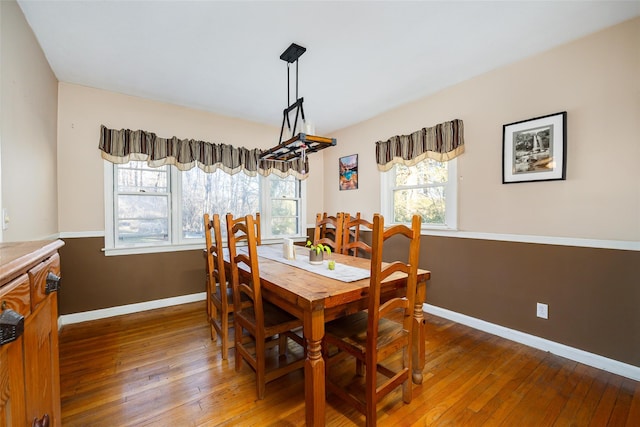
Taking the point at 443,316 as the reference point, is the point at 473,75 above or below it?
above

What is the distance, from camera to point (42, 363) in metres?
0.95

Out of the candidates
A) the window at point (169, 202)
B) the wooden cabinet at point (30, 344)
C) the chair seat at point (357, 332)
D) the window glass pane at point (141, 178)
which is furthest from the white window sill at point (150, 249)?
the chair seat at point (357, 332)

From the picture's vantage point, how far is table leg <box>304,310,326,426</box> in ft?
4.36

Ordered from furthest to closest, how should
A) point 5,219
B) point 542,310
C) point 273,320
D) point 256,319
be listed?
point 542,310 → point 273,320 → point 256,319 → point 5,219

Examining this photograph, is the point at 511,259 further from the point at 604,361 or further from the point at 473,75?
the point at 473,75

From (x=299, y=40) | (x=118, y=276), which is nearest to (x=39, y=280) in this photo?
(x=299, y=40)

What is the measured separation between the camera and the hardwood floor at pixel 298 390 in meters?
1.56

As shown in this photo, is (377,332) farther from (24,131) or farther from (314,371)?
(24,131)

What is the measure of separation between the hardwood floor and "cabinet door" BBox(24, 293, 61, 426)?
2.13ft

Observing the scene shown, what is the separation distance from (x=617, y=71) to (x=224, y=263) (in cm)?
331

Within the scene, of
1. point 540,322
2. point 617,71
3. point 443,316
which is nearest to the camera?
point 617,71

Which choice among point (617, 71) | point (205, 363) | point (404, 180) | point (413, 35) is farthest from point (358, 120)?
point (205, 363)

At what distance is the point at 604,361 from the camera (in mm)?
2018

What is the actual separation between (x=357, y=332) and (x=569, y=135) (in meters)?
2.31
